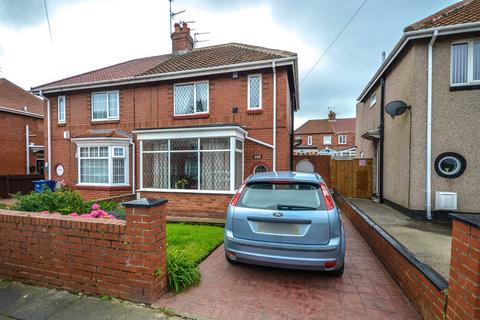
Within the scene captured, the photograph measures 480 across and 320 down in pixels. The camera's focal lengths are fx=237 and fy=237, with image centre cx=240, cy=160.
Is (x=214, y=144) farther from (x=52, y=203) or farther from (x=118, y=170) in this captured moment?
(x=118, y=170)

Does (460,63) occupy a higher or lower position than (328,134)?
lower

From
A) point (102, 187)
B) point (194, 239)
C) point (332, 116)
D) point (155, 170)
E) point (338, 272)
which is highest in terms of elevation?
point (332, 116)

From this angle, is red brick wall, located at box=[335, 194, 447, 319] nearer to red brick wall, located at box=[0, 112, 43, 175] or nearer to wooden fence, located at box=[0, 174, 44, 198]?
wooden fence, located at box=[0, 174, 44, 198]

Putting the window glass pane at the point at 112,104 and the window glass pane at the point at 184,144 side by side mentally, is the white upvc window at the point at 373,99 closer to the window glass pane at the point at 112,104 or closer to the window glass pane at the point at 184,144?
the window glass pane at the point at 184,144

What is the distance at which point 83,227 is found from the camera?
3.06 m

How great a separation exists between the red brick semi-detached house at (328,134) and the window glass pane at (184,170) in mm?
35394

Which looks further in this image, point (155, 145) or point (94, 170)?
point (94, 170)

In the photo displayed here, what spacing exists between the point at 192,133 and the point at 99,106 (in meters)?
6.39

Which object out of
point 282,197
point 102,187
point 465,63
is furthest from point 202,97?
point 465,63

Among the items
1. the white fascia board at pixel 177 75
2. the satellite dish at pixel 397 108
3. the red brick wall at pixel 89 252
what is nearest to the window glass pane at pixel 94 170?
the white fascia board at pixel 177 75

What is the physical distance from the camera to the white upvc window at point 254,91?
9.20 meters

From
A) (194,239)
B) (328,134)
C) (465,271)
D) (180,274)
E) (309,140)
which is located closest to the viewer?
(465,271)

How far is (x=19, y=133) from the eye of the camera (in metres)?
17.0

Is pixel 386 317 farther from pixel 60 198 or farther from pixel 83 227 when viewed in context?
pixel 60 198
